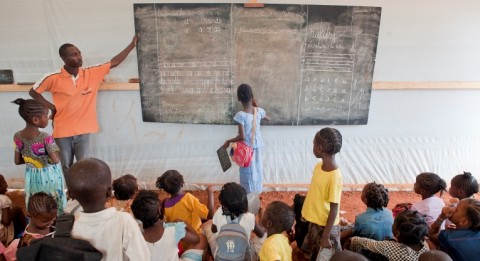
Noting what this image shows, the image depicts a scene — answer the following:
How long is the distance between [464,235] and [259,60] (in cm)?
251

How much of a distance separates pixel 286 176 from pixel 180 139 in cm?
142

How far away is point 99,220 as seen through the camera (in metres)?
1.47

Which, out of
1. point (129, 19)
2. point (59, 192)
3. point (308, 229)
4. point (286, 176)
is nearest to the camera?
point (308, 229)

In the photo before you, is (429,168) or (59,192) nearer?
(59,192)

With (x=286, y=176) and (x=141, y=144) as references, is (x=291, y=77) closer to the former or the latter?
(x=286, y=176)

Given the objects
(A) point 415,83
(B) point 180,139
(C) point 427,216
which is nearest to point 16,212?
(B) point 180,139

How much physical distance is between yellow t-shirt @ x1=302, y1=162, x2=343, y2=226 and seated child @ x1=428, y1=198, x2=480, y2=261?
2.34 feet

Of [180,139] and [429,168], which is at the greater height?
[180,139]

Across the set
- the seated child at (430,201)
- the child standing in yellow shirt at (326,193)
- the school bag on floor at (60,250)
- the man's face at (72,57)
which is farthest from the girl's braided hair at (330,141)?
the man's face at (72,57)

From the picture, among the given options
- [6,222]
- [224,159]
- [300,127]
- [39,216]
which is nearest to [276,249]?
[39,216]

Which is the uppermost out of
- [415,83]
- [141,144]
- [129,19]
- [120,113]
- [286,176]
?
[129,19]

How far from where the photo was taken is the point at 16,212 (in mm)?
2721

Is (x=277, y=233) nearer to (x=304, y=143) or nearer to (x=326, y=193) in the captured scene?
(x=326, y=193)

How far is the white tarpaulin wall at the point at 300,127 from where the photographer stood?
3773 millimetres
